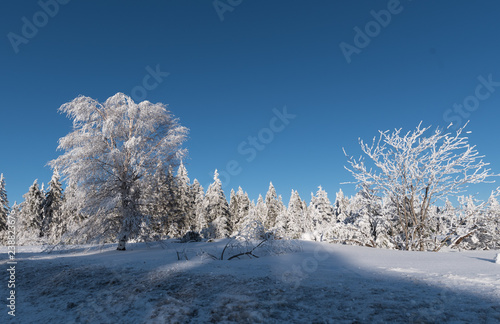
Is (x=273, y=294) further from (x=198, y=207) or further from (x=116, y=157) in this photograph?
(x=198, y=207)

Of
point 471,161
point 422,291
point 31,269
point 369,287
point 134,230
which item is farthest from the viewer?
point 134,230

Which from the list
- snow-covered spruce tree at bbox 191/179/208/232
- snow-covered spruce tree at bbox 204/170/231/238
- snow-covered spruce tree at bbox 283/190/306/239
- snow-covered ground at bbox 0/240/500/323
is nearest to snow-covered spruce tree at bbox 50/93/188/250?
snow-covered ground at bbox 0/240/500/323

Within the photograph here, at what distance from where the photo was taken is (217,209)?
38.3 m

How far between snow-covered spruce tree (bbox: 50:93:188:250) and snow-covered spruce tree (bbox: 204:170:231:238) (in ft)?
81.9

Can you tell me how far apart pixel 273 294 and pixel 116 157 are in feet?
33.8

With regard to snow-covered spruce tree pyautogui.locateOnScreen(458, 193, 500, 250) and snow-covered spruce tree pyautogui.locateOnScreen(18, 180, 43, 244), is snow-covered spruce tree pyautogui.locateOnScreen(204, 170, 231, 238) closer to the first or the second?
snow-covered spruce tree pyautogui.locateOnScreen(18, 180, 43, 244)

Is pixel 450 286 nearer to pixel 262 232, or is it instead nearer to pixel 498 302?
pixel 498 302

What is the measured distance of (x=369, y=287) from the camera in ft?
10.1

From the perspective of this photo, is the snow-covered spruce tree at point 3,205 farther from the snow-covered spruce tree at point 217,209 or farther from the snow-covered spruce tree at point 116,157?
the snow-covered spruce tree at point 116,157

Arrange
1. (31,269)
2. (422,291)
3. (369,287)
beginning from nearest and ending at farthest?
(422,291) < (369,287) < (31,269)

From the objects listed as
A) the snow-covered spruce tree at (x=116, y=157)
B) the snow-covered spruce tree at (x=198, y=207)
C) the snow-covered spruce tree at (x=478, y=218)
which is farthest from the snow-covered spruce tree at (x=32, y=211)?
the snow-covered spruce tree at (x=478, y=218)

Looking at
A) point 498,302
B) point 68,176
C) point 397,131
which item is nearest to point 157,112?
point 68,176

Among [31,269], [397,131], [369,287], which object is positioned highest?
[397,131]

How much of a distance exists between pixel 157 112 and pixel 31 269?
26.5ft
